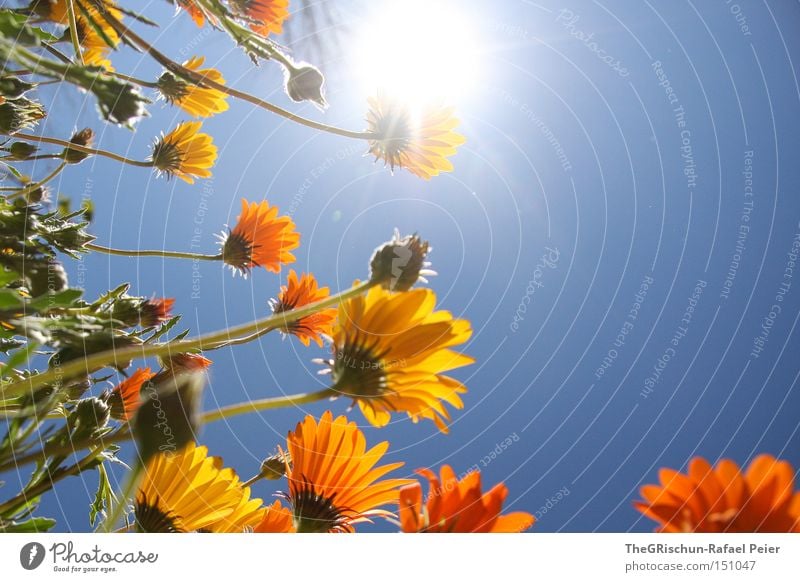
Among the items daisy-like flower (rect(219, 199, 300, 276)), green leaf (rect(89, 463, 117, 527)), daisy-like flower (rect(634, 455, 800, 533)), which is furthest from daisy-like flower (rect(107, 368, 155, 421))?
daisy-like flower (rect(634, 455, 800, 533))

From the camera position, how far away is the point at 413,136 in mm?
594

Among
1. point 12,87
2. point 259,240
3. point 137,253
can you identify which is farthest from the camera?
point 259,240

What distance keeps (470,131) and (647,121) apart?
0.23 m

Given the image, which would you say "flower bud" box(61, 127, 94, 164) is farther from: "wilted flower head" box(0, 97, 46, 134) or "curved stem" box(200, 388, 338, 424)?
"curved stem" box(200, 388, 338, 424)

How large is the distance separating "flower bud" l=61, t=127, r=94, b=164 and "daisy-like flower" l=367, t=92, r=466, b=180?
0.31m

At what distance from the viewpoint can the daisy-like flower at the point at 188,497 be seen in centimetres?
46

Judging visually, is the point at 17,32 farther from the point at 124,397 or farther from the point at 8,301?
the point at 124,397

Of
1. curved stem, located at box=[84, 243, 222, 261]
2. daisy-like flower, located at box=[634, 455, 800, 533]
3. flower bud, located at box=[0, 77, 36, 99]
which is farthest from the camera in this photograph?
curved stem, located at box=[84, 243, 222, 261]

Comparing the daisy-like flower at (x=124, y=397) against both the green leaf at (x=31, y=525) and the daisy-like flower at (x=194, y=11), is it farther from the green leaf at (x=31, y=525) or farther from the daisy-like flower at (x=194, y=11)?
the daisy-like flower at (x=194, y=11)

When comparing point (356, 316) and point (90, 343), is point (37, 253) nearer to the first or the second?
point (90, 343)

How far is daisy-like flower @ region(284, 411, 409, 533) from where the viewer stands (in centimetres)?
43
